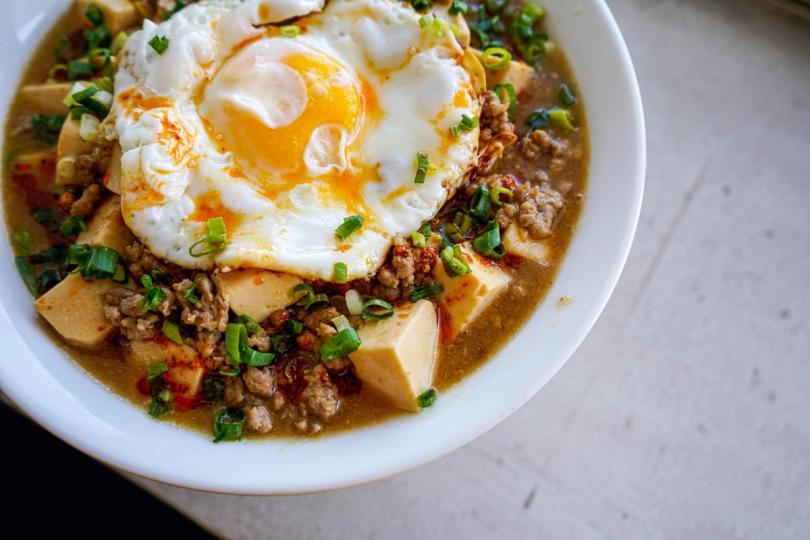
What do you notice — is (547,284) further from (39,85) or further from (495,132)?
(39,85)

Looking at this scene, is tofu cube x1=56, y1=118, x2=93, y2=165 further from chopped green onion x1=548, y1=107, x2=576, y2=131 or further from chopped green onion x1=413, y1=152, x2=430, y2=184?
chopped green onion x1=548, y1=107, x2=576, y2=131

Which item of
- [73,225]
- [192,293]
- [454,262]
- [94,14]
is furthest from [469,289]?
[94,14]

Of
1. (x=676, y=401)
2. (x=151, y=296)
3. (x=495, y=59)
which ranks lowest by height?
(x=676, y=401)

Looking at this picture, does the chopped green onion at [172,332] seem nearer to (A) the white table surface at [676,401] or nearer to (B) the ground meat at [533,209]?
(A) the white table surface at [676,401]

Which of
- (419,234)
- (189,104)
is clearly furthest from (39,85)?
(419,234)

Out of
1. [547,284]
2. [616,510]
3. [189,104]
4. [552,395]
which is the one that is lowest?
[616,510]

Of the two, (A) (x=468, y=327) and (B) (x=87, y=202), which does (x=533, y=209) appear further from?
(B) (x=87, y=202)
